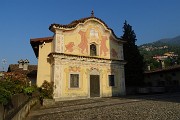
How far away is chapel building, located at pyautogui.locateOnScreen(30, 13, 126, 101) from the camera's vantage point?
18766 mm

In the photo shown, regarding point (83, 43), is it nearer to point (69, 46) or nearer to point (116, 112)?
point (69, 46)

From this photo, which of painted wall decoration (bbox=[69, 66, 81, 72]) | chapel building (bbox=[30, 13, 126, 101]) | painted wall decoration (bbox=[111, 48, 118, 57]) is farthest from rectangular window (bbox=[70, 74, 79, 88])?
painted wall decoration (bbox=[111, 48, 118, 57])

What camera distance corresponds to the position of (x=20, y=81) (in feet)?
41.0

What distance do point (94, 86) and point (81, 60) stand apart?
10.7ft

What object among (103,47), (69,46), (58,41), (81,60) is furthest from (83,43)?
(58,41)

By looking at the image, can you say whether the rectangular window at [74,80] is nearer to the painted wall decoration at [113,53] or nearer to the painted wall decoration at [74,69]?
the painted wall decoration at [74,69]

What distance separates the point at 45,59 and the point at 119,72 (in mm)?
8916

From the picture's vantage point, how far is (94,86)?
20.6 metres

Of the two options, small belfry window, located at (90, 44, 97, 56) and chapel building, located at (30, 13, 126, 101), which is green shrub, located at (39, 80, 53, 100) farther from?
small belfry window, located at (90, 44, 97, 56)

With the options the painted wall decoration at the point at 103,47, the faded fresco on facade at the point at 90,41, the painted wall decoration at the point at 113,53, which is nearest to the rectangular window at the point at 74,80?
the faded fresco on facade at the point at 90,41

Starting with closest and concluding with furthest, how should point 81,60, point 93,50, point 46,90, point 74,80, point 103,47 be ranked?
1. point 46,90
2. point 74,80
3. point 81,60
4. point 93,50
5. point 103,47

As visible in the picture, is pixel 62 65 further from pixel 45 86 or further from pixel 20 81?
pixel 20 81

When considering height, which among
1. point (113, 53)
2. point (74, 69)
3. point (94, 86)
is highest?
point (113, 53)

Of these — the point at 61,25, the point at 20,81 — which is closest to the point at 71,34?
the point at 61,25
